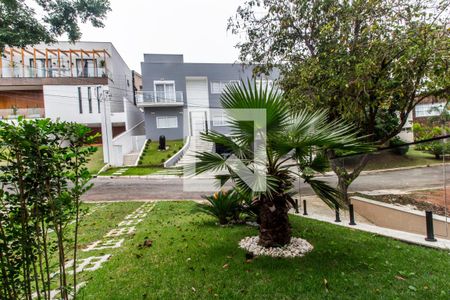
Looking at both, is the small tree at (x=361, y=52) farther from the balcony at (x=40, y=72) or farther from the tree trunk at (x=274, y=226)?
the balcony at (x=40, y=72)

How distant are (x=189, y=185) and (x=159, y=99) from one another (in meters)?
12.0

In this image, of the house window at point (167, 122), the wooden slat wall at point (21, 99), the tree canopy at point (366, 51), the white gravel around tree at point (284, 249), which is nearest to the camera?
the white gravel around tree at point (284, 249)

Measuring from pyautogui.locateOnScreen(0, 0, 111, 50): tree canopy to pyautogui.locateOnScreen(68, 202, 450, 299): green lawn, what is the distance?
371 cm

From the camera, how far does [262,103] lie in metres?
3.49

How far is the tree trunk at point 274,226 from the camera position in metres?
3.83

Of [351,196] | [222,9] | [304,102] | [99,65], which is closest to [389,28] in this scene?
[304,102]

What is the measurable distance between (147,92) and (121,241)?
1938 centimetres

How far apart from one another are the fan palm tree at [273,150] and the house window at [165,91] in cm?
2000

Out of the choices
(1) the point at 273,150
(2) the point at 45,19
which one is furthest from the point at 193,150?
(2) the point at 45,19

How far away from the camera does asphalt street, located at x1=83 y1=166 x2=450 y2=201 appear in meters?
5.79

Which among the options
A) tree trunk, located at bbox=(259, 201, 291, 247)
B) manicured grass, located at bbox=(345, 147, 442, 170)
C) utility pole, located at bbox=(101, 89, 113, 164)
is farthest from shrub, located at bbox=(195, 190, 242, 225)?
utility pole, located at bbox=(101, 89, 113, 164)

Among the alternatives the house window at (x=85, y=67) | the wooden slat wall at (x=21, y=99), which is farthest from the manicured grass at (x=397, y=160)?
the wooden slat wall at (x=21, y=99)

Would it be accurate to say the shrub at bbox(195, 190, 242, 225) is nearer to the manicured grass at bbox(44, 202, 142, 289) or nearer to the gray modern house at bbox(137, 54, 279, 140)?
the manicured grass at bbox(44, 202, 142, 289)

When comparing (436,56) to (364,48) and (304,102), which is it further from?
(304,102)
